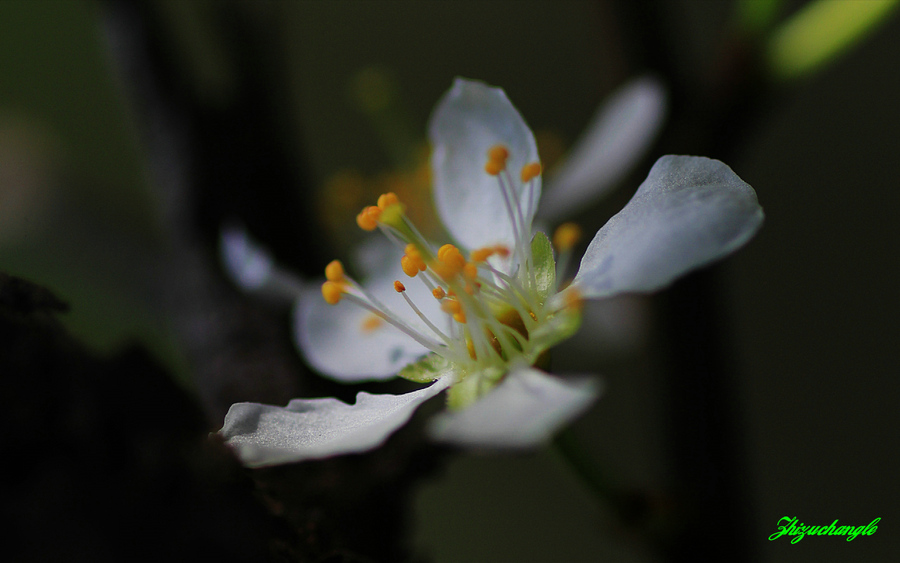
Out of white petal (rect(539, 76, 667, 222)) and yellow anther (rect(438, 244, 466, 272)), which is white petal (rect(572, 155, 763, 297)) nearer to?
yellow anther (rect(438, 244, 466, 272))

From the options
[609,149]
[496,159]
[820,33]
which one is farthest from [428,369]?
[820,33]

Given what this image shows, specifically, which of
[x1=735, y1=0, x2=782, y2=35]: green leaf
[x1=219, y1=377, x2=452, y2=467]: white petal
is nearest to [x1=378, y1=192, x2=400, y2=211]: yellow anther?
[x1=219, y1=377, x2=452, y2=467]: white petal

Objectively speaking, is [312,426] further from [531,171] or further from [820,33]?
[820,33]

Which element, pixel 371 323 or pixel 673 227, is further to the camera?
pixel 371 323

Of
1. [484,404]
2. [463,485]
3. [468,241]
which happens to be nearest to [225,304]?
[468,241]

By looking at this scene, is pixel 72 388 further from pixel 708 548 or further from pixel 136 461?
pixel 708 548

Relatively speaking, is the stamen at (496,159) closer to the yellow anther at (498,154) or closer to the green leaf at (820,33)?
the yellow anther at (498,154)
